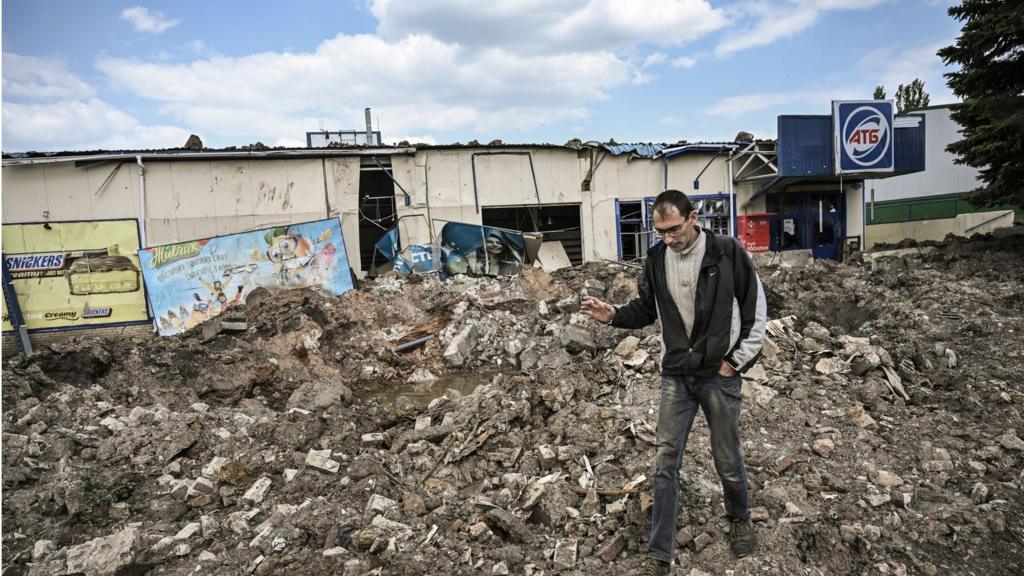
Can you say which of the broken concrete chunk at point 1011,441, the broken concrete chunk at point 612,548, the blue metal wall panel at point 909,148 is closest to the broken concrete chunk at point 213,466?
the broken concrete chunk at point 612,548

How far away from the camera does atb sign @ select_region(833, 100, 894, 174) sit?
14.9 meters

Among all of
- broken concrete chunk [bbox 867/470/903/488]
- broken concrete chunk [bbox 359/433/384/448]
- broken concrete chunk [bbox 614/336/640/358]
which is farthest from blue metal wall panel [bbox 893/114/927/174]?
broken concrete chunk [bbox 359/433/384/448]

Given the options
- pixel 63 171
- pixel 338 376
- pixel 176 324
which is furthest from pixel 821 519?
pixel 63 171

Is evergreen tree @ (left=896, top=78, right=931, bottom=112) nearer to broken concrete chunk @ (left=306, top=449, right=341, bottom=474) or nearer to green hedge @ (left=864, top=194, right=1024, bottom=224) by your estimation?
green hedge @ (left=864, top=194, right=1024, bottom=224)

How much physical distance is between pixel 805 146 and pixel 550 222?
6.85 m

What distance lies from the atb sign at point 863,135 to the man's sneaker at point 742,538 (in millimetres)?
14337

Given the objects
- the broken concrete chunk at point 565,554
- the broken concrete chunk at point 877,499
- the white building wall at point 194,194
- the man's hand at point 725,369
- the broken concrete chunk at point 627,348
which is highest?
the white building wall at point 194,194

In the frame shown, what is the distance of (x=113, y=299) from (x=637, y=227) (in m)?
12.4

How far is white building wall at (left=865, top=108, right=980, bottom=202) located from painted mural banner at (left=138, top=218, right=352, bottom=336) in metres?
26.4

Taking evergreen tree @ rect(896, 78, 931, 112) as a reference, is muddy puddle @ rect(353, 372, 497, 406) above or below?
below

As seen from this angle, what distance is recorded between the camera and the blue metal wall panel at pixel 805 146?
1468 centimetres

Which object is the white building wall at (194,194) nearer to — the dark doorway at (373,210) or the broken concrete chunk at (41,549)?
the dark doorway at (373,210)

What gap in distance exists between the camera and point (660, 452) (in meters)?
3.34

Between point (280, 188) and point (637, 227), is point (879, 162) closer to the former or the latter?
point (637, 227)
